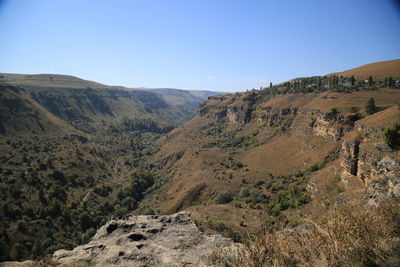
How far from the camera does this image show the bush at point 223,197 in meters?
41.3

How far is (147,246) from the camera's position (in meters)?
12.0

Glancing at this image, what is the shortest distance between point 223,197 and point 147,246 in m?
31.1

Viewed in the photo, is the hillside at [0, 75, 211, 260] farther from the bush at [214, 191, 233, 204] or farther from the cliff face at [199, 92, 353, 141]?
the cliff face at [199, 92, 353, 141]

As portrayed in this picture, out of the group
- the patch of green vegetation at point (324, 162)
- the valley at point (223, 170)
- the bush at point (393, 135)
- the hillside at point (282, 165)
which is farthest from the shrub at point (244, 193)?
the bush at point (393, 135)

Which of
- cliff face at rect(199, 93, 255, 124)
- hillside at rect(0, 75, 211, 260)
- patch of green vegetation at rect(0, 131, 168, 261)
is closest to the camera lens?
patch of green vegetation at rect(0, 131, 168, 261)

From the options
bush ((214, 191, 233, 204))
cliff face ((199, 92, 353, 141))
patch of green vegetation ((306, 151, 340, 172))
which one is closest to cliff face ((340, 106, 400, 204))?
patch of green vegetation ((306, 151, 340, 172))

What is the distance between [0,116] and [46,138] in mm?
17415

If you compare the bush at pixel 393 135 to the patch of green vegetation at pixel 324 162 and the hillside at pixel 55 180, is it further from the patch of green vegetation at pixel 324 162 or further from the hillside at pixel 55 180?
the hillside at pixel 55 180

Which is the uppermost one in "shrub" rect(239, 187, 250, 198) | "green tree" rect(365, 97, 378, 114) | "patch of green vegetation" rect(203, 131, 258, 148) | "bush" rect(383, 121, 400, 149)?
"green tree" rect(365, 97, 378, 114)

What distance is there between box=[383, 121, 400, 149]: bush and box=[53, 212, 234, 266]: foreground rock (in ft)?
58.2

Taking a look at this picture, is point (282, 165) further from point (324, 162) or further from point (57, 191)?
point (57, 191)

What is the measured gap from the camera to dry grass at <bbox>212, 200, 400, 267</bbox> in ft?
15.6

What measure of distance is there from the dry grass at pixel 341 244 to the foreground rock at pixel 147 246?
109 inches

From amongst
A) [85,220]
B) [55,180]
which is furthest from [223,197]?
[55,180]
